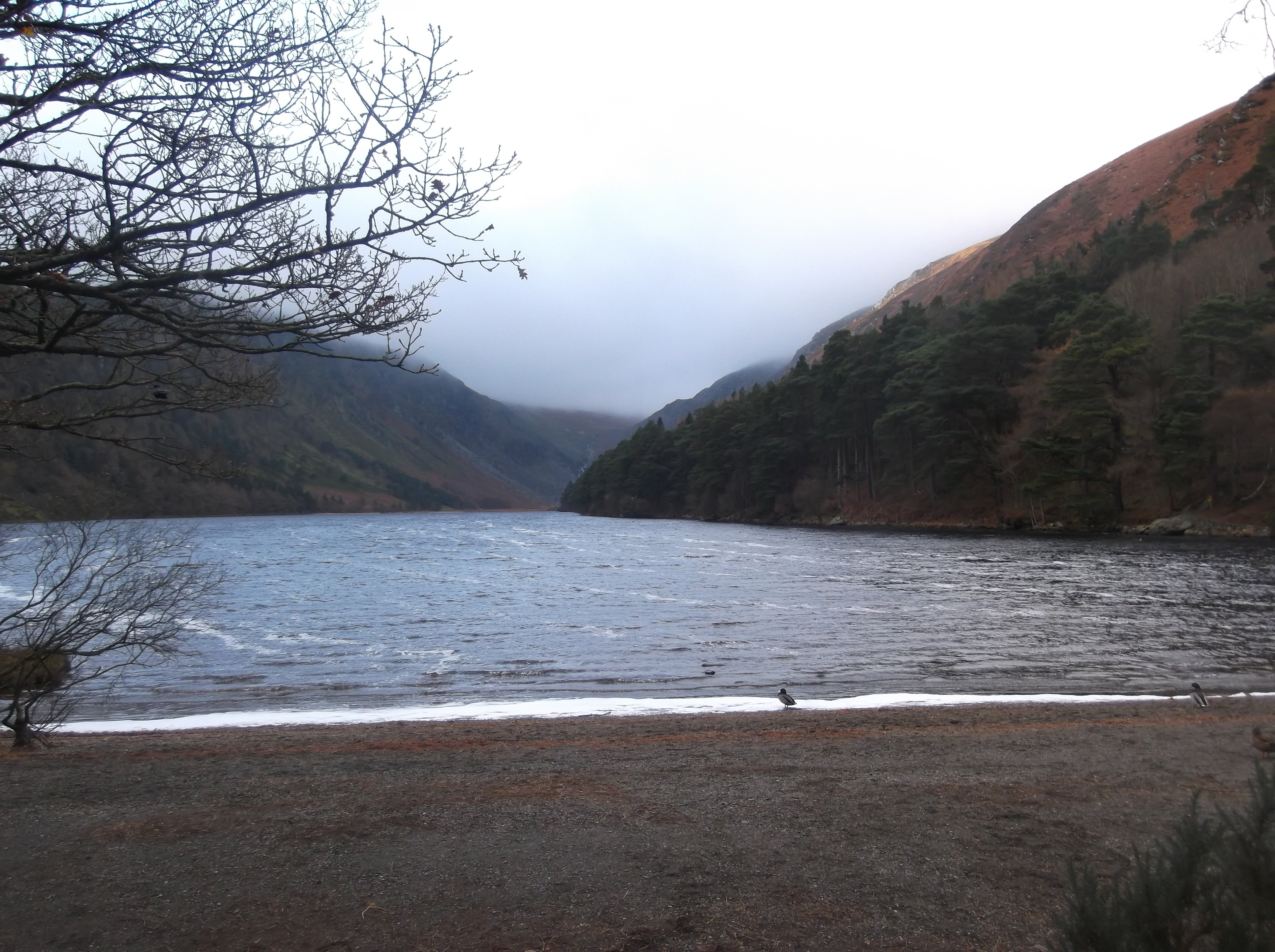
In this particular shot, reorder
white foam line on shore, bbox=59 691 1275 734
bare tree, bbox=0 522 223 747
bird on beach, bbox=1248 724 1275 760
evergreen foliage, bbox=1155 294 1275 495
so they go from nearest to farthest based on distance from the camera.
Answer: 1. bird on beach, bbox=1248 724 1275 760
2. bare tree, bbox=0 522 223 747
3. white foam line on shore, bbox=59 691 1275 734
4. evergreen foliage, bbox=1155 294 1275 495

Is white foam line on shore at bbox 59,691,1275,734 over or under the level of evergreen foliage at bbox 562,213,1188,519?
under

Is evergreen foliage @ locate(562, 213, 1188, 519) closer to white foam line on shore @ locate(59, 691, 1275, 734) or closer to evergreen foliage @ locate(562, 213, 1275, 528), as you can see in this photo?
evergreen foliage @ locate(562, 213, 1275, 528)

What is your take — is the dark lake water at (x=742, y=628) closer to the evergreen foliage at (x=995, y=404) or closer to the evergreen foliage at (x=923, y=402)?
the evergreen foliage at (x=995, y=404)

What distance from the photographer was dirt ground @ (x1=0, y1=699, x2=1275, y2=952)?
487cm

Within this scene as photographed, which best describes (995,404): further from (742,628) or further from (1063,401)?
(742,628)

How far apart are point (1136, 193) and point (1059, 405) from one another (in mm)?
114728

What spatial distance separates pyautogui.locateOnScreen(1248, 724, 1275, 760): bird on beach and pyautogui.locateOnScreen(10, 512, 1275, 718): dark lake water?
20.3 feet

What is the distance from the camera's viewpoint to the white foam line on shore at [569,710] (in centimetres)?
1309

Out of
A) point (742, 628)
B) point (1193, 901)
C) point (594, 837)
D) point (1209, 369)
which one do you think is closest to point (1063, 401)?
point (1209, 369)

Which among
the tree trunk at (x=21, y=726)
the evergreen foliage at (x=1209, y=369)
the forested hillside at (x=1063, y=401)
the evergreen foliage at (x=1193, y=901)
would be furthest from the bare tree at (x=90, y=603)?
the forested hillside at (x=1063, y=401)

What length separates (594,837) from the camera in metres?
6.32

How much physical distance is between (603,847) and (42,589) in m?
33.5

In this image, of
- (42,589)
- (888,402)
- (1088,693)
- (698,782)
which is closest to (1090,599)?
(1088,693)

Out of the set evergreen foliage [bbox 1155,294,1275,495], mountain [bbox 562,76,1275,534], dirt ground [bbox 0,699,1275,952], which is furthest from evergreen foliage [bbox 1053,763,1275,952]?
evergreen foliage [bbox 1155,294,1275,495]
